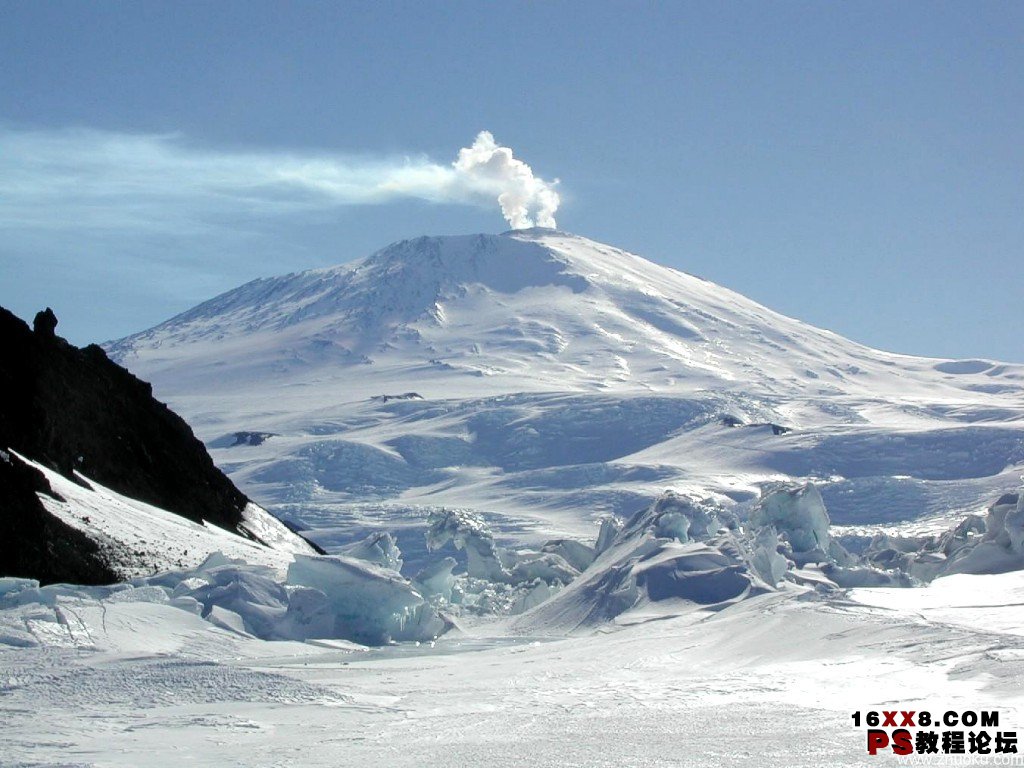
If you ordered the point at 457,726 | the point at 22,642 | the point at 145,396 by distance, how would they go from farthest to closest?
the point at 145,396 → the point at 22,642 → the point at 457,726

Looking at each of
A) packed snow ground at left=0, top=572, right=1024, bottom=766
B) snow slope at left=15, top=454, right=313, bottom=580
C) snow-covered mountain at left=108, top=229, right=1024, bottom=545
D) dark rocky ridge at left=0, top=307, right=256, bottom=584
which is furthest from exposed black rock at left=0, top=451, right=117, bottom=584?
snow-covered mountain at left=108, top=229, right=1024, bottom=545

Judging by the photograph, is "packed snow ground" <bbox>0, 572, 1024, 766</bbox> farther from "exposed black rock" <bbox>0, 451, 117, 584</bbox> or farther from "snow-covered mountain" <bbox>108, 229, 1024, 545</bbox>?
"snow-covered mountain" <bbox>108, 229, 1024, 545</bbox>

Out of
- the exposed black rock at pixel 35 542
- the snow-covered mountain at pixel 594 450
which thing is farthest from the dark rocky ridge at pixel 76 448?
the snow-covered mountain at pixel 594 450

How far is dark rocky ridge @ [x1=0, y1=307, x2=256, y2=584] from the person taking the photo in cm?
3569

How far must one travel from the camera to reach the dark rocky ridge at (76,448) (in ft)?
117

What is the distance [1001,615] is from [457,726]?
44.6 ft

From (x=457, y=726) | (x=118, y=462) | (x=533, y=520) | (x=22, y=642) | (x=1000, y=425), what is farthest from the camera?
(x=1000, y=425)

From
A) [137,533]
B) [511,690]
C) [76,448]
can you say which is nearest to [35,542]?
[137,533]

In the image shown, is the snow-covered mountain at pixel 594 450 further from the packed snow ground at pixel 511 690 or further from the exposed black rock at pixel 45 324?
the packed snow ground at pixel 511 690

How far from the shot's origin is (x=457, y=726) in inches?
861

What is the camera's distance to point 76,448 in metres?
45.4

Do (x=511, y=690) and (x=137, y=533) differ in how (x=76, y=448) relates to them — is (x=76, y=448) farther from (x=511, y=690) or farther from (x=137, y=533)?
(x=511, y=690)

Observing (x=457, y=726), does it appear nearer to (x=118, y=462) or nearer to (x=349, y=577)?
(x=349, y=577)

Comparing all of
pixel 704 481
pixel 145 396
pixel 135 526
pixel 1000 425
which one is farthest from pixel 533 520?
pixel 135 526
